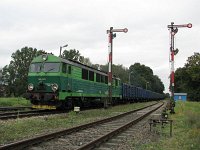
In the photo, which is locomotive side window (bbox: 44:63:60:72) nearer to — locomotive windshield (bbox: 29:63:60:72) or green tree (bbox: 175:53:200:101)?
locomotive windshield (bbox: 29:63:60:72)

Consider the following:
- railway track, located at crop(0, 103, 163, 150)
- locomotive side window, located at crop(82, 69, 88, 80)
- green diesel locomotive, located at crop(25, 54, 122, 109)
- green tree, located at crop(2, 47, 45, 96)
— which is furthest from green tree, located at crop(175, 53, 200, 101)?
railway track, located at crop(0, 103, 163, 150)

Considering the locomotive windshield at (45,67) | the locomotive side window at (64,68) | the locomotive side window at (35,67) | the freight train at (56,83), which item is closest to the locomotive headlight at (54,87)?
Answer: the freight train at (56,83)

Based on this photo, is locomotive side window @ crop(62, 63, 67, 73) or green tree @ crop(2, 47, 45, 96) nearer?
locomotive side window @ crop(62, 63, 67, 73)

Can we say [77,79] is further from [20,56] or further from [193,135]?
[20,56]

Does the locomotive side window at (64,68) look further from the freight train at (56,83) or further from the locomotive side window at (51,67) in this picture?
the locomotive side window at (51,67)

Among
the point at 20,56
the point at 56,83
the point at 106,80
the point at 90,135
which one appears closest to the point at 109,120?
the point at 56,83

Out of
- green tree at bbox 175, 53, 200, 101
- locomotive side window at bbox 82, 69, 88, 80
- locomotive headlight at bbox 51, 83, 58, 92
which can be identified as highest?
green tree at bbox 175, 53, 200, 101

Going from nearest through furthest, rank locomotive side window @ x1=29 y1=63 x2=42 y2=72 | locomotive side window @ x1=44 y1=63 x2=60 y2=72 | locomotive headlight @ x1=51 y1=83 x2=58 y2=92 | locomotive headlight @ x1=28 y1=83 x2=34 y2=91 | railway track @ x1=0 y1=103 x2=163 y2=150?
1. railway track @ x1=0 y1=103 x2=163 y2=150
2. locomotive headlight @ x1=51 y1=83 x2=58 y2=92
3. locomotive side window @ x1=44 y1=63 x2=60 y2=72
4. locomotive headlight @ x1=28 y1=83 x2=34 y2=91
5. locomotive side window @ x1=29 y1=63 x2=42 y2=72

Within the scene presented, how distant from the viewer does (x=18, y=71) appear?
9844cm

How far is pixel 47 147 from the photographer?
9727 millimetres

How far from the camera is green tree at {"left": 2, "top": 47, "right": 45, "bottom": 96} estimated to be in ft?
297

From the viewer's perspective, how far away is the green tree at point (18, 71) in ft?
297

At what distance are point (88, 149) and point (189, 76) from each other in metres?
74.2

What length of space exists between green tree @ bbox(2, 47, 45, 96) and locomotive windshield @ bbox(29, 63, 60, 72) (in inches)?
2577
